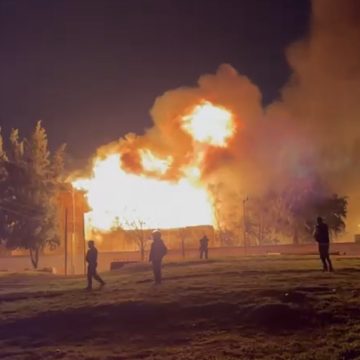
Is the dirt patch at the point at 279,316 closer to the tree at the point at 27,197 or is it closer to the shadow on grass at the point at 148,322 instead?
the shadow on grass at the point at 148,322

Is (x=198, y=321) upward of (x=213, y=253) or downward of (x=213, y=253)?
downward

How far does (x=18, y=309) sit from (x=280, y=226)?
2536 inches

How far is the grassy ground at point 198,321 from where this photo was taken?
1507 centimetres

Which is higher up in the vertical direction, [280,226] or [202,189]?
[202,189]

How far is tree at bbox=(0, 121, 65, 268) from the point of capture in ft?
182

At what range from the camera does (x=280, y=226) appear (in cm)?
8431

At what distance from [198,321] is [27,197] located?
4037 cm

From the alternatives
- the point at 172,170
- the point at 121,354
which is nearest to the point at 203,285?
the point at 121,354

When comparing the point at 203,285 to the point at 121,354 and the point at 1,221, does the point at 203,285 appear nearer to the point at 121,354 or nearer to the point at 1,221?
the point at 121,354

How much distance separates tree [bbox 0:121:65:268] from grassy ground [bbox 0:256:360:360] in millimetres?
30892

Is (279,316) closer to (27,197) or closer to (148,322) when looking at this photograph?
(148,322)

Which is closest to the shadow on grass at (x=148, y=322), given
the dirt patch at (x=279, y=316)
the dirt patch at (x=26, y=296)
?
the dirt patch at (x=279, y=316)

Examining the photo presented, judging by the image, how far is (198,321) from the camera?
18062 millimetres

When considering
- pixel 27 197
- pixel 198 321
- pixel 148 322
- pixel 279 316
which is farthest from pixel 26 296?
pixel 27 197
